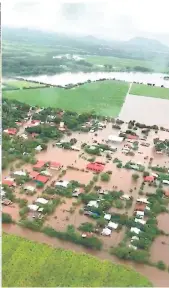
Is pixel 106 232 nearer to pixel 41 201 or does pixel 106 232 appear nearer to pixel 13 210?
pixel 41 201

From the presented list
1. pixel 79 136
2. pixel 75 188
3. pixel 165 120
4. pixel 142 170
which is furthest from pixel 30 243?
pixel 165 120

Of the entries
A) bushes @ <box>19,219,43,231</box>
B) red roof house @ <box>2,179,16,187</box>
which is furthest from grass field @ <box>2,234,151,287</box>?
red roof house @ <box>2,179,16,187</box>

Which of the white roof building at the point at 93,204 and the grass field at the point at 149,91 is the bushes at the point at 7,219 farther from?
the grass field at the point at 149,91

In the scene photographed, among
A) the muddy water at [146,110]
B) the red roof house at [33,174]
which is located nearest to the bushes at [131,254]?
the red roof house at [33,174]


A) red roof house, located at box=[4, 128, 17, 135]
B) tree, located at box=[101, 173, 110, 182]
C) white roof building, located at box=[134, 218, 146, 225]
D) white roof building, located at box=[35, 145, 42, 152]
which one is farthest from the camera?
red roof house, located at box=[4, 128, 17, 135]

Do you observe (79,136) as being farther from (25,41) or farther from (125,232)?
(25,41)

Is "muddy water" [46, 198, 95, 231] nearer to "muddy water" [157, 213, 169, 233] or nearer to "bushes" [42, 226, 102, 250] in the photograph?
"bushes" [42, 226, 102, 250]

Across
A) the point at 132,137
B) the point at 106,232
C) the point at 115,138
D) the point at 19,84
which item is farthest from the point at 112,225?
the point at 19,84

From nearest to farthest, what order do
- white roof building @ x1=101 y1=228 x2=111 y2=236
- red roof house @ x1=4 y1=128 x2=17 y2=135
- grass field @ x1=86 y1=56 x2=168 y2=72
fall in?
white roof building @ x1=101 y1=228 x2=111 y2=236 < red roof house @ x1=4 y1=128 x2=17 y2=135 < grass field @ x1=86 y1=56 x2=168 y2=72
